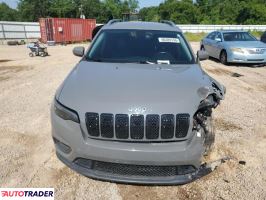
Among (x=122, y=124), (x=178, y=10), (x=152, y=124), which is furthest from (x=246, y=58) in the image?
(x=178, y=10)

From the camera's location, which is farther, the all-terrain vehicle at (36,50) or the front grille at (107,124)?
the all-terrain vehicle at (36,50)

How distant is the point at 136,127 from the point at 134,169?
0.43 metres

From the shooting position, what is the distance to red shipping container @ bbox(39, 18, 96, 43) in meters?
24.7

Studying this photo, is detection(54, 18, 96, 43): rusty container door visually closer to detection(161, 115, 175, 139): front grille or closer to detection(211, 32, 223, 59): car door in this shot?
detection(211, 32, 223, 59): car door

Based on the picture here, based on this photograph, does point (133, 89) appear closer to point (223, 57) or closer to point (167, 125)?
point (167, 125)

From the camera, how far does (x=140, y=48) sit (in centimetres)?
454

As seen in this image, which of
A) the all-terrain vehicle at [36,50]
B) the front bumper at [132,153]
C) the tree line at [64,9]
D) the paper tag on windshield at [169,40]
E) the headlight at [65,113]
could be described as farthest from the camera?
the tree line at [64,9]

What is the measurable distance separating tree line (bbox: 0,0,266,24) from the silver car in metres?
46.9

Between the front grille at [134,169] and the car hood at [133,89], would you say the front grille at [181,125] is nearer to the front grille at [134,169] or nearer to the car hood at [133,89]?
the car hood at [133,89]

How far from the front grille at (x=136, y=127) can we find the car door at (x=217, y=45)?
10.4 m

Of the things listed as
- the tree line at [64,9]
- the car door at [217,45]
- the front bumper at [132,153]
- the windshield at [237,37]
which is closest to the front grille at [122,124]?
the front bumper at [132,153]

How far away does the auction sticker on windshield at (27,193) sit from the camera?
10.4 ft

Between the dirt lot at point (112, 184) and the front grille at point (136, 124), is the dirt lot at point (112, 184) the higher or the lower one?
the lower one

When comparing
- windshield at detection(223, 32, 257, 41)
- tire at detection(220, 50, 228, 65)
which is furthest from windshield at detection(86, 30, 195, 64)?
windshield at detection(223, 32, 257, 41)
